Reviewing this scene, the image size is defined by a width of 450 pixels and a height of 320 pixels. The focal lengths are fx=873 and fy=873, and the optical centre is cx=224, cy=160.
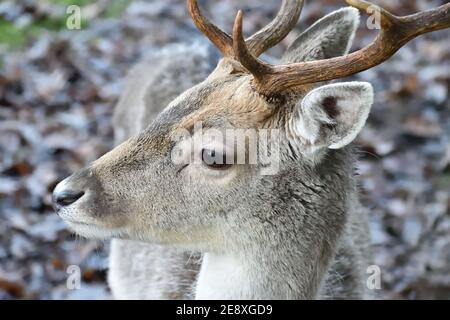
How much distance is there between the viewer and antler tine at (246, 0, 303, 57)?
468 centimetres

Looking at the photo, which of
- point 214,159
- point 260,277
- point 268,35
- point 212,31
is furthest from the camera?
point 268,35

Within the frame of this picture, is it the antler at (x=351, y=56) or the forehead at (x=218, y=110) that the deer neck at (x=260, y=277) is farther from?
the antler at (x=351, y=56)

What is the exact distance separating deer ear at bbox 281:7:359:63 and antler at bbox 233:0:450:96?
58 centimetres

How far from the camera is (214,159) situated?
4160 millimetres

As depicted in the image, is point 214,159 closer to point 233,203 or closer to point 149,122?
point 233,203

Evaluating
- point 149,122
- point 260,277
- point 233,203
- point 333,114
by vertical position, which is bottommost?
point 260,277

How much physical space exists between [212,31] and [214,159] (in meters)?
0.77

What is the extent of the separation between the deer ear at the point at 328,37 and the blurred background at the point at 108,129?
2.56 feet

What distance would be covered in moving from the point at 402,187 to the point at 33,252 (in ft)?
10.3

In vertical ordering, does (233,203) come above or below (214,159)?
below

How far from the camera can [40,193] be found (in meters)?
7.56

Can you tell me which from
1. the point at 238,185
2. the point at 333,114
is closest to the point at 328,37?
the point at 333,114

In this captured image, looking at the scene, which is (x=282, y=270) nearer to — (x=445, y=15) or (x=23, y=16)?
(x=445, y=15)

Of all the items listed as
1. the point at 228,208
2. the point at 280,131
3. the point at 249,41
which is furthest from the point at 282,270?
the point at 249,41
